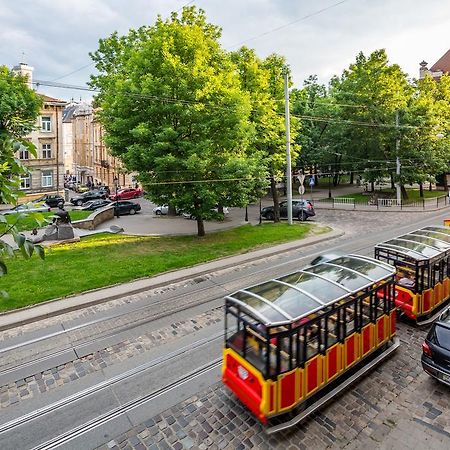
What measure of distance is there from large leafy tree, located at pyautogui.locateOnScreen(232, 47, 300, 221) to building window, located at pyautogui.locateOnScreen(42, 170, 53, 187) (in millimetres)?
31910

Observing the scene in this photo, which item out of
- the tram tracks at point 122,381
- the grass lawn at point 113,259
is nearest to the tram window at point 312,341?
the tram tracks at point 122,381

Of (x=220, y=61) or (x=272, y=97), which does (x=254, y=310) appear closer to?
(x=220, y=61)

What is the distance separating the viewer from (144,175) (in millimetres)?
19062

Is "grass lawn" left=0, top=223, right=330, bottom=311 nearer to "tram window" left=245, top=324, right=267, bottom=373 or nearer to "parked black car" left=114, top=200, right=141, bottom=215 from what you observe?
"tram window" left=245, top=324, right=267, bottom=373

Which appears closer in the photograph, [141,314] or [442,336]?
[442,336]

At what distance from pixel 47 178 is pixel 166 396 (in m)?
46.5

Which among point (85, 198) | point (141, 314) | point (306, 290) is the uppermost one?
point (85, 198)

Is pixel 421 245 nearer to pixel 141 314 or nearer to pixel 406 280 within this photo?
pixel 406 280

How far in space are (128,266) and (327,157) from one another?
111ft

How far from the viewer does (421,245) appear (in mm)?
11297

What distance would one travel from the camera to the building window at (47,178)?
1869 inches

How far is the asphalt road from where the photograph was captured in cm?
667

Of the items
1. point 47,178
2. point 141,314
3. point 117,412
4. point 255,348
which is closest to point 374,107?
point 141,314

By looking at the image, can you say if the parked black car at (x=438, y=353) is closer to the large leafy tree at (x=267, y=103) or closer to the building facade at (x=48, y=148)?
the large leafy tree at (x=267, y=103)
